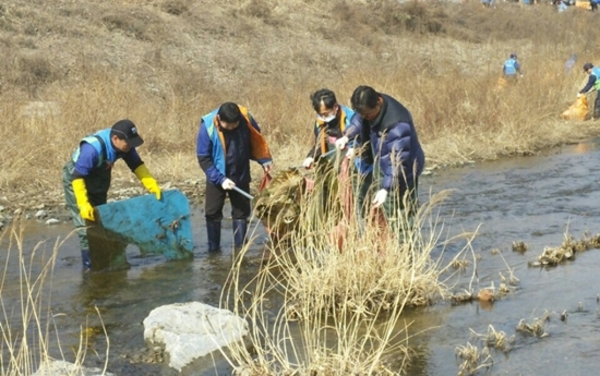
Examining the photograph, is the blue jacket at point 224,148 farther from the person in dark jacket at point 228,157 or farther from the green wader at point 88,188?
the green wader at point 88,188

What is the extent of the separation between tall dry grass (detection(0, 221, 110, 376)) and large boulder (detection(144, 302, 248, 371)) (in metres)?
0.55

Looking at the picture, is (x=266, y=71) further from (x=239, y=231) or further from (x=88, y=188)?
(x=88, y=188)

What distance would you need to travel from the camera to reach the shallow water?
232 inches

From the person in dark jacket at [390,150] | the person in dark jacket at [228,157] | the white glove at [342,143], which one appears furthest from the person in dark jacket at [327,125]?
the person in dark jacket at [390,150]

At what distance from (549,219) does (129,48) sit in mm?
18522

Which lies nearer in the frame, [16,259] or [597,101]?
[16,259]

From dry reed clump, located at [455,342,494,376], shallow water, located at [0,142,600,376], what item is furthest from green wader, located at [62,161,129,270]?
dry reed clump, located at [455,342,494,376]

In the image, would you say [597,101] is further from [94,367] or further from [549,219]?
[94,367]

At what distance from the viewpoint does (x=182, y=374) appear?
585cm

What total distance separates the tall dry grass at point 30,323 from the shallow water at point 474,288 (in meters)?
0.08

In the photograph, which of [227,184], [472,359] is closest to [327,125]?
[227,184]

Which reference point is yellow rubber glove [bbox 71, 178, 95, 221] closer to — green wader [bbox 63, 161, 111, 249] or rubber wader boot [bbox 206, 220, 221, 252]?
green wader [bbox 63, 161, 111, 249]

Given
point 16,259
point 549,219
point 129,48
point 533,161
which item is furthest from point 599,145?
point 129,48

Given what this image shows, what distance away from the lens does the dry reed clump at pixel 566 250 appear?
7.91 m
